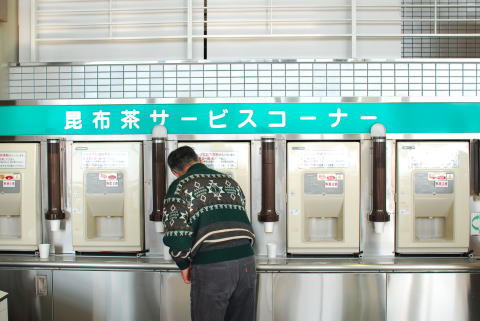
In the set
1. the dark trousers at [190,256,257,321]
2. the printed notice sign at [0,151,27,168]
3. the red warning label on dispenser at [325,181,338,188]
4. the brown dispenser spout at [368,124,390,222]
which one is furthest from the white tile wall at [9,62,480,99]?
the dark trousers at [190,256,257,321]

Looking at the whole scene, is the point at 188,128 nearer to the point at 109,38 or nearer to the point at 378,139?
the point at 109,38

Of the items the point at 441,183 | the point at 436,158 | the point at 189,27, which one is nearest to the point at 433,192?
the point at 441,183

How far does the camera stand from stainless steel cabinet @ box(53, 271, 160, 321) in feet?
13.0

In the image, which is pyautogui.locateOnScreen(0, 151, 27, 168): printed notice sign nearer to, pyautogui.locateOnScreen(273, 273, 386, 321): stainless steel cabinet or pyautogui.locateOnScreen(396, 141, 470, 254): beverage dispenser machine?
pyautogui.locateOnScreen(273, 273, 386, 321): stainless steel cabinet

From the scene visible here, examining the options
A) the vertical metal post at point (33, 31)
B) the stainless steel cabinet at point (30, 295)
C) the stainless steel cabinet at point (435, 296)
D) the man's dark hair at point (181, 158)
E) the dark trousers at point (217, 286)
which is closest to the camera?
the dark trousers at point (217, 286)

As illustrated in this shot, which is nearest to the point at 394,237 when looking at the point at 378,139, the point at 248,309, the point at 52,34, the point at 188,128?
the point at 378,139

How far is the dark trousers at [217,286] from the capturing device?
308 cm

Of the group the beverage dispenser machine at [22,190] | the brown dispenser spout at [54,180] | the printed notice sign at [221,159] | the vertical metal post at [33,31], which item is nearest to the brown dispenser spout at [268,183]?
the printed notice sign at [221,159]

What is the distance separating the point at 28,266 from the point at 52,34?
2.05 meters

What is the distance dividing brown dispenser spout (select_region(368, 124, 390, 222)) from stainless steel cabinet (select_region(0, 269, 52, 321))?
105 inches

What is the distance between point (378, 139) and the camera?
13.5 feet

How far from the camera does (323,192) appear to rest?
4.18 m

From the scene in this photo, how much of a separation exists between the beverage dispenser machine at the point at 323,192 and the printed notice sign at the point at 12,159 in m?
2.27

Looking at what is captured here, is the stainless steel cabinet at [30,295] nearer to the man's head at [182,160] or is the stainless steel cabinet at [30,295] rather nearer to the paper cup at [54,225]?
the paper cup at [54,225]
